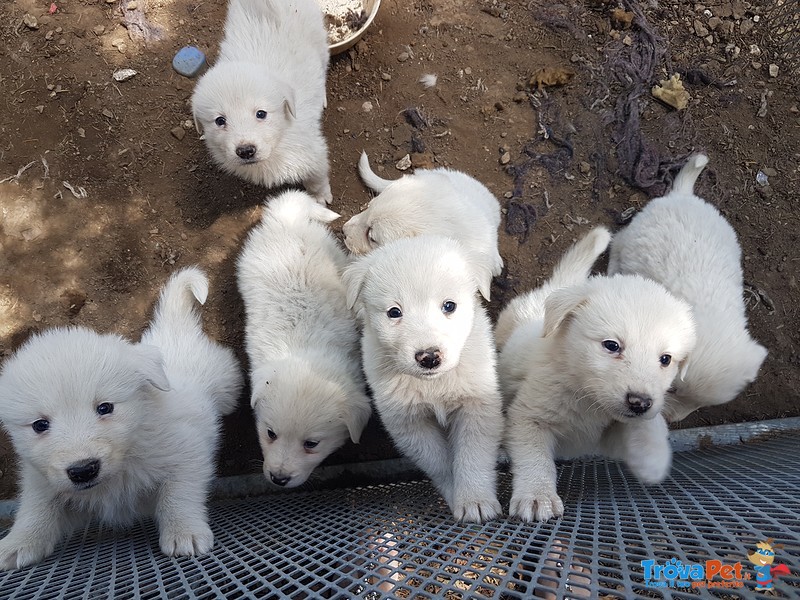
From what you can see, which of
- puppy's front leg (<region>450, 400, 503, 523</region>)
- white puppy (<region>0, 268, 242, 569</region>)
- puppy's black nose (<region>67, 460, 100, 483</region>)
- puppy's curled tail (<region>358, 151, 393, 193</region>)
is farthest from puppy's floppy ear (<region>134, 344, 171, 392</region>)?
puppy's curled tail (<region>358, 151, 393, 193</region>)

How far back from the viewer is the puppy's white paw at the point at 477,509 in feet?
7.88

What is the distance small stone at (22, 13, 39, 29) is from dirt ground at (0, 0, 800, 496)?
0.07 ft

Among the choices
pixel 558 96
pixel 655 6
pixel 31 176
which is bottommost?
pixel 31 176

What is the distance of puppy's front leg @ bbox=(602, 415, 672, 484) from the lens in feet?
7.86

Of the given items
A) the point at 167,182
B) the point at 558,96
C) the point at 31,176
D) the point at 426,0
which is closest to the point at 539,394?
the point at 558,96

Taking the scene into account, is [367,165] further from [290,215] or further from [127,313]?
[127,313]

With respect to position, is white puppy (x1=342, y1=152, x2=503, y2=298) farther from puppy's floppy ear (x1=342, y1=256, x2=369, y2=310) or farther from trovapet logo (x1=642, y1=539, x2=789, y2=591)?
trovapet logo (x1=642, y1=539, x2=789, y2=591)

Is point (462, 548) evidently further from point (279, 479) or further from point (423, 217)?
point (423, 217)

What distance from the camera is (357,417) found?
9.33 ft

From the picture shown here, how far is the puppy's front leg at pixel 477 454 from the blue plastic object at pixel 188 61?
3833 millimetres

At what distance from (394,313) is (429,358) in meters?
0.32

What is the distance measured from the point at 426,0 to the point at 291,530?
14.8ft

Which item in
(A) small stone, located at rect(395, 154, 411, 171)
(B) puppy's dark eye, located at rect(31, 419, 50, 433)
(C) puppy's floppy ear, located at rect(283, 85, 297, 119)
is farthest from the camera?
(A) small stone, located at rect(395, 154, 411, 171)

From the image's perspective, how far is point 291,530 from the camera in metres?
2.35
